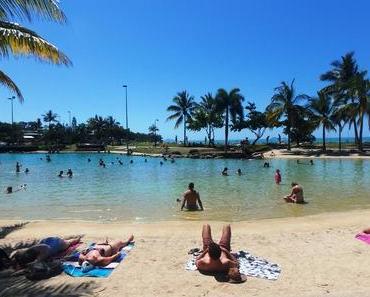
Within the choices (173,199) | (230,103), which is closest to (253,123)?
(230,103)

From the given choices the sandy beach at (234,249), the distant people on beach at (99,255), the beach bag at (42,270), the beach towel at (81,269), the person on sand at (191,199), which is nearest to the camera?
the sandy beach at (234,249)

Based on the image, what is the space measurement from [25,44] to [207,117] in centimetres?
6969

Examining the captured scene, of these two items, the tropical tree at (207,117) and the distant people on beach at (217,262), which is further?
the tropical tree at (207,117)

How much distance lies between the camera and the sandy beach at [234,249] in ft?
25.9

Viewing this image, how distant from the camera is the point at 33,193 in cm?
2698

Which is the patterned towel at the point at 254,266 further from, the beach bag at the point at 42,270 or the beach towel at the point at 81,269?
the beach bag at the point at 42,270

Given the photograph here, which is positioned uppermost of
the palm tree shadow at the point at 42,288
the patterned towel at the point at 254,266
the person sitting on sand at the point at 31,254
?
the person sitting on sand at the point at 31,254

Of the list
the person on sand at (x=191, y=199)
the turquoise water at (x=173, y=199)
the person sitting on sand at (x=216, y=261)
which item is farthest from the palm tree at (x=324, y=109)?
the person sitting on sand at (x=216, y=261)

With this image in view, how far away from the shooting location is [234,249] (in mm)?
10914

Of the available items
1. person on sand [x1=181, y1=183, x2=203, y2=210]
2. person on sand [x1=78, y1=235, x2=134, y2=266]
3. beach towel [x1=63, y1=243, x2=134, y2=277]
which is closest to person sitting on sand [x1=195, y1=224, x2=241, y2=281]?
beach towel [x1=63, y1=243, x2=134, y2=277]

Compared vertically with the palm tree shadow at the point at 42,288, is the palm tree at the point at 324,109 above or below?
above

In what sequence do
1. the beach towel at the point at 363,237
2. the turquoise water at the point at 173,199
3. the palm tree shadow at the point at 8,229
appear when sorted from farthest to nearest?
the turquoise water at the point at 173,199, the palm tree shadow at the point at 8,229, the beach towel at the point at 363,237

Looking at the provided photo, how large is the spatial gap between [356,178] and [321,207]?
43.0ft

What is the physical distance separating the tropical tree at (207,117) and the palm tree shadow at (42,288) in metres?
Result: 68.9
